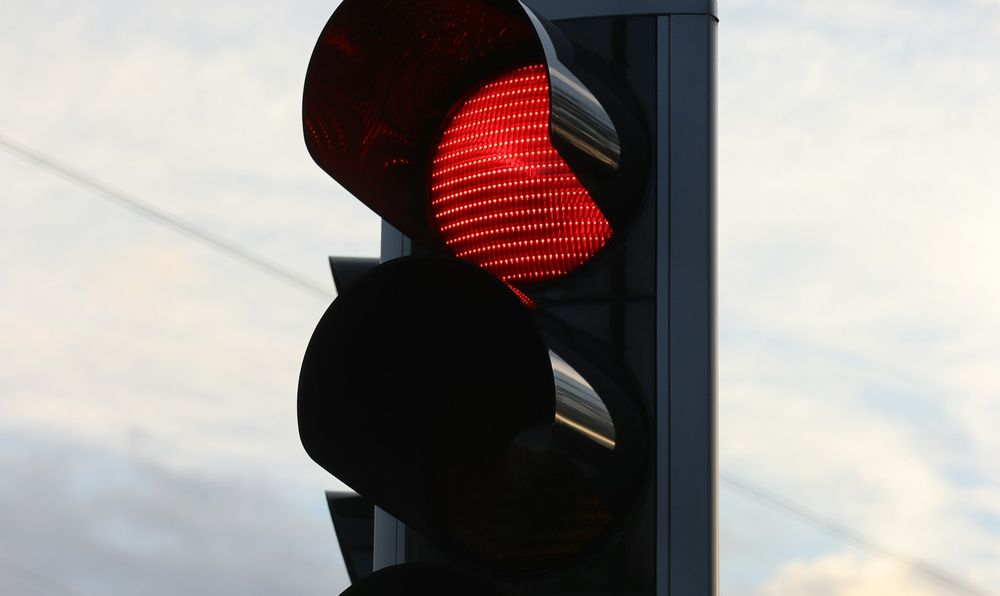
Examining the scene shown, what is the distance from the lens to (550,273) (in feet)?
4.62

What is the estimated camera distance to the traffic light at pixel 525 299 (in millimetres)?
1253

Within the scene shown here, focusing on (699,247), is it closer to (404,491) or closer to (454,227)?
(454,227)

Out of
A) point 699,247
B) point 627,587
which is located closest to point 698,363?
point 699,247

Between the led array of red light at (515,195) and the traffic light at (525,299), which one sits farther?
the led array of red light at (515,195)

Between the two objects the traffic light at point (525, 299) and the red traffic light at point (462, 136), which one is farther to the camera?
the red traffic light at point (462, 136)

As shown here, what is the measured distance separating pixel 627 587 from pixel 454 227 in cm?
40

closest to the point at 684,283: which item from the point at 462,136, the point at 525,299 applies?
the point at 525,299

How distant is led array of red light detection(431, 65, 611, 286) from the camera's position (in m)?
1.37

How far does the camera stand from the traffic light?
1253mm

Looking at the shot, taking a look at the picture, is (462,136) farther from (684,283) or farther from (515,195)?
(684,283)

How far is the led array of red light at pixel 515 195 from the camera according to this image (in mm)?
1369

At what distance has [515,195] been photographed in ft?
4.50

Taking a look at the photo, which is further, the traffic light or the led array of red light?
the led array of red light

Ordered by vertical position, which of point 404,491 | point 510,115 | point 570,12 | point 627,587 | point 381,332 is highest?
point 570,12
